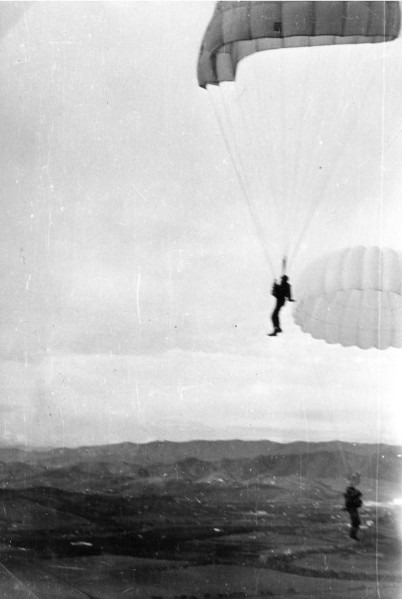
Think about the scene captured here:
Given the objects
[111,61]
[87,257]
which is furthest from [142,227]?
[111,61]

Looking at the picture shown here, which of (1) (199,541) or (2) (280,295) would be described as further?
(1) (199,541)

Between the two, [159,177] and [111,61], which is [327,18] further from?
[159,177]

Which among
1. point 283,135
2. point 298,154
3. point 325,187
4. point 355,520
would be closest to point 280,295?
point 298,154

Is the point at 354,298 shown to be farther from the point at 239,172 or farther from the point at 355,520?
the point at 355,520

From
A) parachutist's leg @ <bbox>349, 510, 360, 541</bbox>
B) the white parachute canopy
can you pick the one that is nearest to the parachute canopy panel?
the white parachute canopy

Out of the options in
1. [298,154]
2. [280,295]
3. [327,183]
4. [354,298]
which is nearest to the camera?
[354,298]

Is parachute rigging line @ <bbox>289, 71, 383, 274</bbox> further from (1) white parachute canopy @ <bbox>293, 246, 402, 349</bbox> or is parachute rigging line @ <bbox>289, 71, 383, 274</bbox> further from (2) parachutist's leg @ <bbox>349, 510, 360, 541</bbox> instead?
(2) parachutist's leg @ <bbox>349, 510, 360, 541</bbox>
